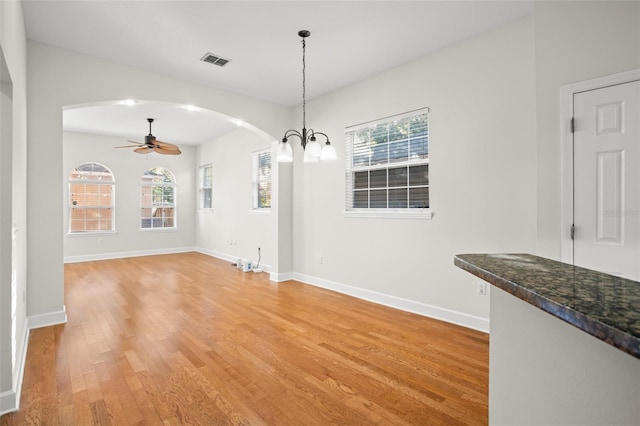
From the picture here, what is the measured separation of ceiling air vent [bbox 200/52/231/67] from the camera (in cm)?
369

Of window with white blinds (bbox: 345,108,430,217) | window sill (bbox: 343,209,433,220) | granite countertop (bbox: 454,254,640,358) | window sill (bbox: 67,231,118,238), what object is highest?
window with white blinds (bbox: 345,108,430,217)

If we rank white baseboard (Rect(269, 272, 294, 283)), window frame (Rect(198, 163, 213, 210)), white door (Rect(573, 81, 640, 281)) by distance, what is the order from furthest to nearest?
window frame (Rect(198, 163, 213, 210))
white baseboard (Rect(269, 272, 294, 283))
white door (Rect(573, 81, 640, 281))

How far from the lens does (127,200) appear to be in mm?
8031

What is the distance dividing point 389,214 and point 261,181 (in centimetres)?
333

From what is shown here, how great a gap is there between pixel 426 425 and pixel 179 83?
15.3ft

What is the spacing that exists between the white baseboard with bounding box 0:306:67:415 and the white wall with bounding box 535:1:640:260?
3.82m

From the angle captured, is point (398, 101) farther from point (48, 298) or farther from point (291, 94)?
point (48, 298)

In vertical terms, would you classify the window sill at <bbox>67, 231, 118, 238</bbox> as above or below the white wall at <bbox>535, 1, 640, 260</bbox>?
below

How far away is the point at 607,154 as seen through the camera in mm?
2246

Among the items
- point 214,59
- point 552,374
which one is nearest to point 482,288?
point 552,374

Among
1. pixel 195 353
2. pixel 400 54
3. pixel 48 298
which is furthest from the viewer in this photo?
pixel 400 54

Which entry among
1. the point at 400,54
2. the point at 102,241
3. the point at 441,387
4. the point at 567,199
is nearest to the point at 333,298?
the point at 441,387

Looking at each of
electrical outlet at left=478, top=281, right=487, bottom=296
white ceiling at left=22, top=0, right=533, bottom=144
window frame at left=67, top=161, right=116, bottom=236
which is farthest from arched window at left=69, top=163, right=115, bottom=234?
electrical outlet at left=478, top=281, right=487, bottom=296

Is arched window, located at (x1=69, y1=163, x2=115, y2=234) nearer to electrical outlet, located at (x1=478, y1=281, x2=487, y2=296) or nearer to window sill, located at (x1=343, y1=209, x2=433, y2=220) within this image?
window sill, located at (x1=343, y1=209, x2=433, y2=220)
